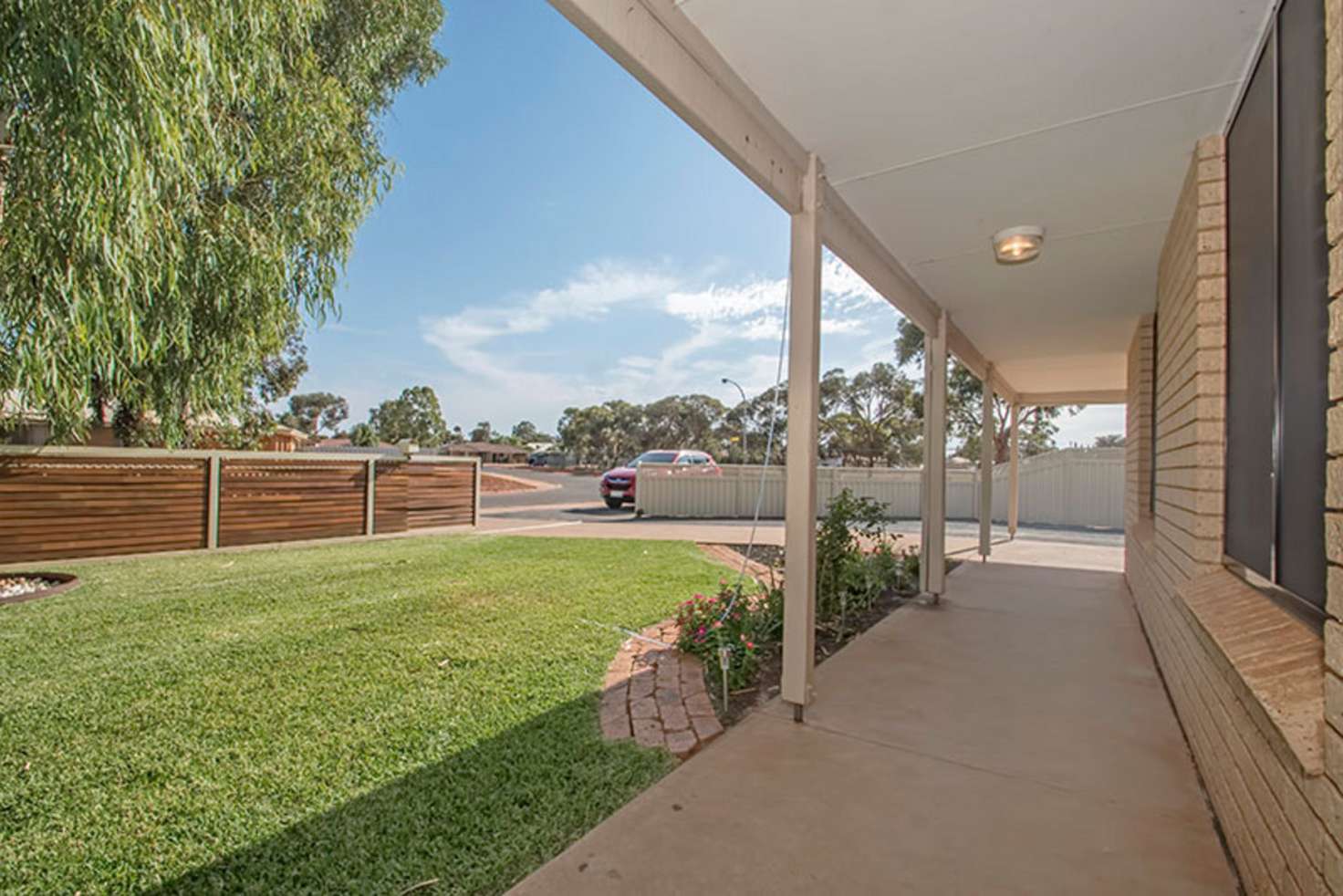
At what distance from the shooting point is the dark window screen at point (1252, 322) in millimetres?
1689

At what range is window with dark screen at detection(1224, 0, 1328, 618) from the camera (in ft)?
4.37

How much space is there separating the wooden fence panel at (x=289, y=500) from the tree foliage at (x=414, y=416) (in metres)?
36.7

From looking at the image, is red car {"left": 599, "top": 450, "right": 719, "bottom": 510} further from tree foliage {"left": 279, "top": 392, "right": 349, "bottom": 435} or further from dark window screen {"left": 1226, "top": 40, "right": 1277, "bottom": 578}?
tree foliage {"left": 279, "top": 392, "right": 349, "bottom": 435}

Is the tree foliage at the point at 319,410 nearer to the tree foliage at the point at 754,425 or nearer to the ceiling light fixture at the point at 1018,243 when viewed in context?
the tree foliage at the point at 754,425

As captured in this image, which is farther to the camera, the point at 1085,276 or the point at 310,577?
the point at 310,577

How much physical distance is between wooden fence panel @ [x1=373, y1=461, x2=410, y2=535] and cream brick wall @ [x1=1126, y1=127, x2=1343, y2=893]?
8.58 m

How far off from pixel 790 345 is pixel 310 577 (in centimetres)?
494

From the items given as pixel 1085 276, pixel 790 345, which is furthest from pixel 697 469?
pixel 790 345

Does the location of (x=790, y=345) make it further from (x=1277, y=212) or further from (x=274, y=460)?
(x=274, y=460)

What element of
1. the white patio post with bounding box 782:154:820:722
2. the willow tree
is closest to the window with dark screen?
the white patio post with bounding box 782:154:820:722

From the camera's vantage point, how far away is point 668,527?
385 inches

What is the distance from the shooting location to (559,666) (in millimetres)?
3129

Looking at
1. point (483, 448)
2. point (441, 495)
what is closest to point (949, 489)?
point (441, 495)

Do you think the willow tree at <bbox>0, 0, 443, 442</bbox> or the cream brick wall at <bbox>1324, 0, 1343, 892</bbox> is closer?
the cream brick wall at <bbox>1324, 0, 1343, 892</bbox>
